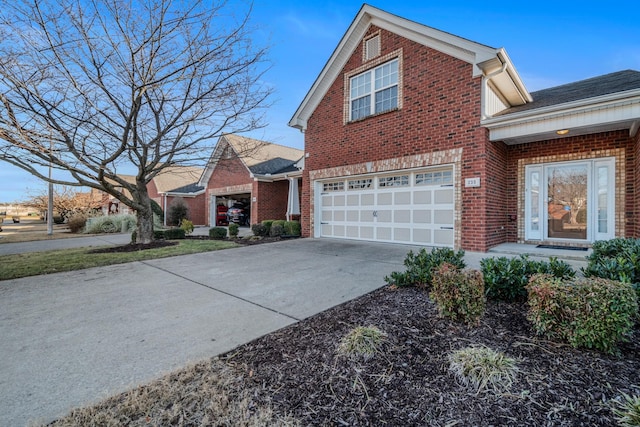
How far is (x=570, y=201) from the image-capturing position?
7.48m

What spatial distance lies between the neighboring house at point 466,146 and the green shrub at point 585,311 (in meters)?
4.95

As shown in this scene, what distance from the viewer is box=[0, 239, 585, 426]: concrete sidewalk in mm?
2189

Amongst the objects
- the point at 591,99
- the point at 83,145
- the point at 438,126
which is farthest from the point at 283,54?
the point at 591,99

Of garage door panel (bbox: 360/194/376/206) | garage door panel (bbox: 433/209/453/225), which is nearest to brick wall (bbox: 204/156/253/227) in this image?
garage door panel (bbox: 360/194/376/206)

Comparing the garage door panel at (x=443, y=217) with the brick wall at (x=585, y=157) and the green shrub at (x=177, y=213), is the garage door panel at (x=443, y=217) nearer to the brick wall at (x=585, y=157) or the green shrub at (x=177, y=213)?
the brick wall at (x=585, y=157)

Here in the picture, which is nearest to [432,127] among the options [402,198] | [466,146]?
[466,146]

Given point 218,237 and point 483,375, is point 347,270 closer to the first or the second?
point 483,375

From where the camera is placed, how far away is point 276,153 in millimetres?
19734

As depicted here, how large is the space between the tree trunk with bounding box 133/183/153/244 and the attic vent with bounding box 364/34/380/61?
836 centimetres

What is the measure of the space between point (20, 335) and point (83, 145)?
5.53 m

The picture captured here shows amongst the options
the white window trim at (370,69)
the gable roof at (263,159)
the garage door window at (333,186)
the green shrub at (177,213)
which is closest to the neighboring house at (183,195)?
the green shrub at (177,213)

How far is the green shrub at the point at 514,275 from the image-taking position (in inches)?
130

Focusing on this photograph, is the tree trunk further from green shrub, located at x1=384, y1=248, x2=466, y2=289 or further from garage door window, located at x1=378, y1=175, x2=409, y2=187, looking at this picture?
green shrub, located at x1=384, y1=248, x2=466, y2=289

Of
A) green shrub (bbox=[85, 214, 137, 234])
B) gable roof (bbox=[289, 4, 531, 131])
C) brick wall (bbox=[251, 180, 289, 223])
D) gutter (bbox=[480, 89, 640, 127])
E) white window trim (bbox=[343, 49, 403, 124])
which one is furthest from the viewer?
brick wall (bbox=[251, 180, 289, 223])
